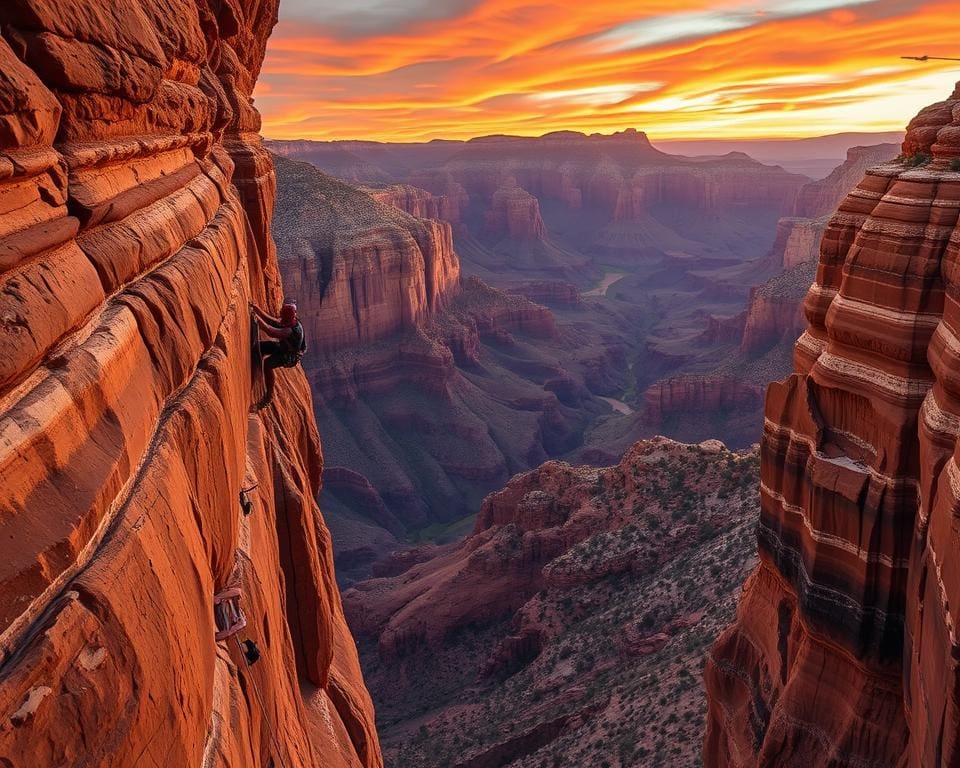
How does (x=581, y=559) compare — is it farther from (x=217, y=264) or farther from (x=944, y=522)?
(x=217, y=264)

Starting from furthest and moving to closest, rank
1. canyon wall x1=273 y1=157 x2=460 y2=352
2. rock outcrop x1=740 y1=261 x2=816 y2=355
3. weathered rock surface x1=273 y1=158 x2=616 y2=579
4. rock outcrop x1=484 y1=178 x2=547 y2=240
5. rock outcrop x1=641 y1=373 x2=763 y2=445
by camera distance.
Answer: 1. rock outcrop x1=484 y1=178 x2=547 y2=240
2. rock outcrop x1=740 y1=261 x2=816 y2=355
3. rock outcrop x1=641 y1=373 x2=763 y2=445
4. canyon wall x1=273 y1=157 x2=460 y2=352
5. weathered rock surface x1=273 y1=158 x2=616 y2=579

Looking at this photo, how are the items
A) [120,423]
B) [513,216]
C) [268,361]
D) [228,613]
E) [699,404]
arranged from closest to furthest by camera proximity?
[120,423] → [228,613] → [268,361] → [699,404] → [513,216]

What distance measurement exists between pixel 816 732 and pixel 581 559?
15.1m

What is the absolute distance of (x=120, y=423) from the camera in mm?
4449

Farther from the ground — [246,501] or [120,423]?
[120,423]

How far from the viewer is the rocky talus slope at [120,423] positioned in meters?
3.43

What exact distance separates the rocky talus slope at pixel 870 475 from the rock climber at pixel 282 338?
26.8 feet

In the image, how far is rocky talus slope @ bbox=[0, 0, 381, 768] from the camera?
3.43 metres

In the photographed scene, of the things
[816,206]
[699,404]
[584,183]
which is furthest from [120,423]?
[584,183]

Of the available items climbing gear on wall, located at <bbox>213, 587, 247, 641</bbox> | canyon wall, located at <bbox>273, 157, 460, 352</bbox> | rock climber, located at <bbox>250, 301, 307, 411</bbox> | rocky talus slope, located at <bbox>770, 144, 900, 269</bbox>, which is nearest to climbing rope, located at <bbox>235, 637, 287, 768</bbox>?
climbing gear on wall, located at <bbox>213, 587, 247, 641</bbox>

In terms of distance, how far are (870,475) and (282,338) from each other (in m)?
8.77

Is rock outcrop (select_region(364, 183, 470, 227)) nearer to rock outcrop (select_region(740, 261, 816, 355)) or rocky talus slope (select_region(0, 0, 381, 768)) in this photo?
rock outcrop (select_region(740, 261, 816, 355))

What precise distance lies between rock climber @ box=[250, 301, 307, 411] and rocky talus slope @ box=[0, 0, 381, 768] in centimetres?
153

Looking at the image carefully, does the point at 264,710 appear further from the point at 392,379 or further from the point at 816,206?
the point at 816,206
